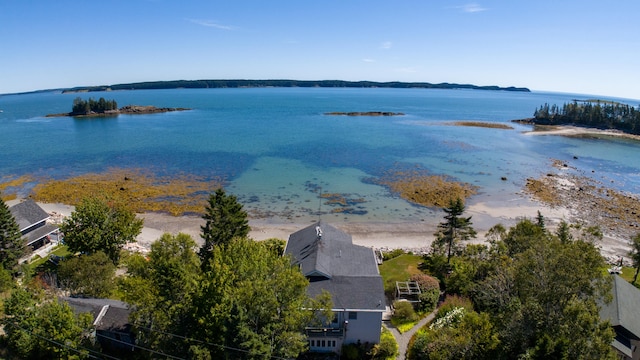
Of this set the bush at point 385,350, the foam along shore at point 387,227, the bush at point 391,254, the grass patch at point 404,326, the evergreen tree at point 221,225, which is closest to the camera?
the bush at point 385,350

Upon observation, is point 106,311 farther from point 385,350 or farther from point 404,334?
point 404,334

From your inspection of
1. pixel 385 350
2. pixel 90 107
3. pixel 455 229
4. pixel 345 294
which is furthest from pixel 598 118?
pixel 90 107

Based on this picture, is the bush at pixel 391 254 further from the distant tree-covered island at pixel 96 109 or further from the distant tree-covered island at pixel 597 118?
the distant tree-covered island at pixel 96 109

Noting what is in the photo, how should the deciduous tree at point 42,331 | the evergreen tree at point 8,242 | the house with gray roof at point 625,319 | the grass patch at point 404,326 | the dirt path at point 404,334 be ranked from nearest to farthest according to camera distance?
the deciduous tree at point 42,331 < the house with gray roof at point 625,319 < the dirt path at point 404,334 < the grass patch at point 404,326 < the evergreen tree at point 8,242

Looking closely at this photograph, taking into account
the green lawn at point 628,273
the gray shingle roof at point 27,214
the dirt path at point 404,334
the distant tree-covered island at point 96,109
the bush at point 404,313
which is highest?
the distant tree-covered island at point 96,109

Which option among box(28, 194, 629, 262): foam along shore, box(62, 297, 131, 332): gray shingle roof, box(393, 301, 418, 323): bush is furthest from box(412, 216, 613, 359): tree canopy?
box(28, 194, 629, 262): foam along shore

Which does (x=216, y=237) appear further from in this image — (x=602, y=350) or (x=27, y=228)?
Result: (x=602, y=350)

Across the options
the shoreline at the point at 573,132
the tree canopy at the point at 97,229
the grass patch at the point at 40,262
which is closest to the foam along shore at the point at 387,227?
the grass patch at the point at 40,262
